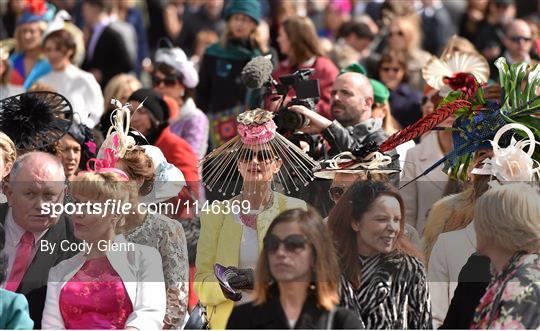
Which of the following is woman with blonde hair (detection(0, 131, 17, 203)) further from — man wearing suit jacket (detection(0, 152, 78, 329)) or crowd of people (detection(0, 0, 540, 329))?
man wearing suit jacket (detection(0, 152, 78, 329))

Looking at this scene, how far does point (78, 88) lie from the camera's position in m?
11.1

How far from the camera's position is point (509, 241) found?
6.34 metres

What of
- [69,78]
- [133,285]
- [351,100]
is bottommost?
[133,285]

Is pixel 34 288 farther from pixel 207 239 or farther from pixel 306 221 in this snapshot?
pixel 306 221

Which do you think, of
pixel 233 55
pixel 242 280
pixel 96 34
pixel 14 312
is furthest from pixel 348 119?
pixel 96 34

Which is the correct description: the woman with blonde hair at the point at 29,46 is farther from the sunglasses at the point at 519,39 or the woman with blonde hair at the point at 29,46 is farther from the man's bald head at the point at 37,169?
the man's bald head at the point at 37,169

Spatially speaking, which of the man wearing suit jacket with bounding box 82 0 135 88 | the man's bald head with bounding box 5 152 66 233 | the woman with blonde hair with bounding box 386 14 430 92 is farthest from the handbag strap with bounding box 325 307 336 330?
the man wearing suit jacket with bounding box 82 0 135 88

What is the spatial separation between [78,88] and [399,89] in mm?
2377

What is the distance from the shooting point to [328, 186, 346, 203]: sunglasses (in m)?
7.01

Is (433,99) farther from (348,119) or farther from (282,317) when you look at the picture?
(282,317)

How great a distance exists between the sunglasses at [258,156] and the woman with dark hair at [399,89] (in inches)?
149

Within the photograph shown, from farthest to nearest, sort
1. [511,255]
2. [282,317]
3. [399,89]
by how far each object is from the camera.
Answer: [399,89] → [511,255] → [282,317]

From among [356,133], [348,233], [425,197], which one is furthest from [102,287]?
[356,133]

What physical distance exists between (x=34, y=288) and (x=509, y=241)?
2120mm
